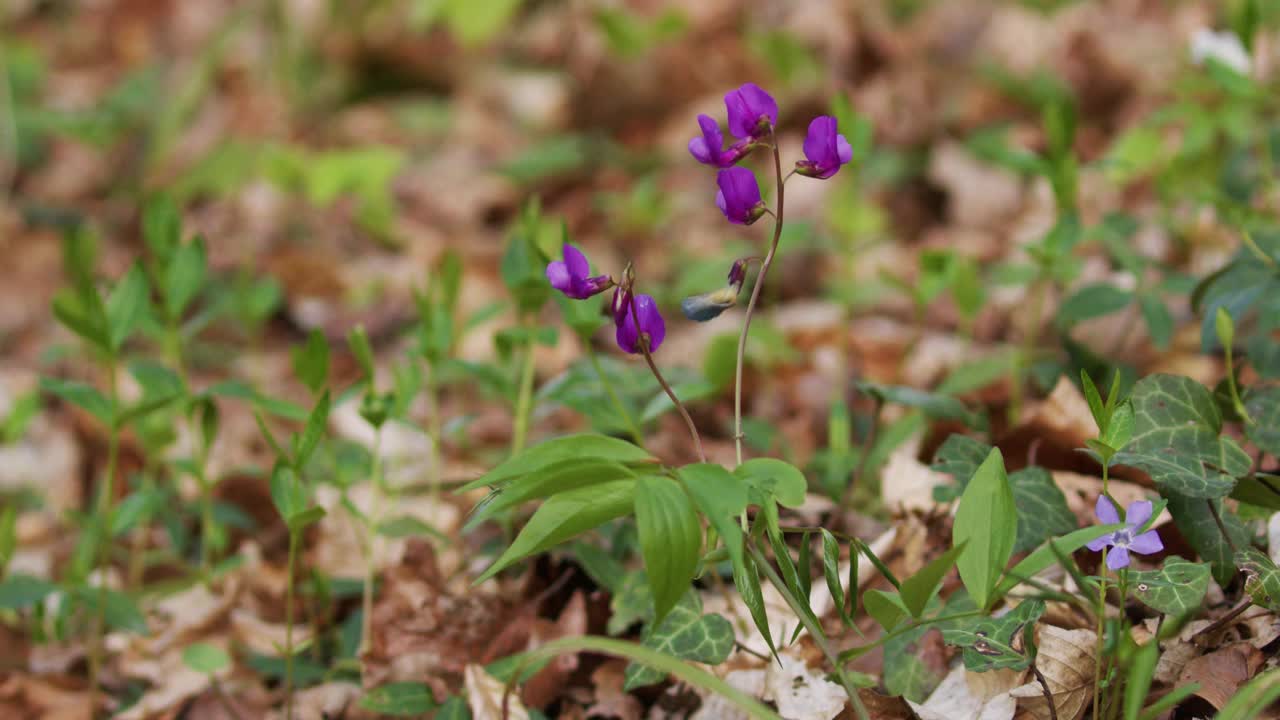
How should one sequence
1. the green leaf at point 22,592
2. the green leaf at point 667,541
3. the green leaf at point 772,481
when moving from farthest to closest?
1. the green leaf at point 22,592
2. the green leaf at point 772,481
3. the green leaf at point 667,541

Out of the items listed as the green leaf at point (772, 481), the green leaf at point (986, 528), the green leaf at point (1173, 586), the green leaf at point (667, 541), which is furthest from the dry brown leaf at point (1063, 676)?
the green leaf at point (667, 541)

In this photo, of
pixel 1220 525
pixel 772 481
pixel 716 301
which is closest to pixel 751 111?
pixel 716 301

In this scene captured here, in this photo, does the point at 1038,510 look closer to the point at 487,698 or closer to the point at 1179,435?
the point at 1179,435

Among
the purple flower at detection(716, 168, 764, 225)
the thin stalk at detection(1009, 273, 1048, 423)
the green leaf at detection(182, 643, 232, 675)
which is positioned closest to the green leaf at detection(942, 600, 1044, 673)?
the purple flower at detection(716, 168, 764, 225)

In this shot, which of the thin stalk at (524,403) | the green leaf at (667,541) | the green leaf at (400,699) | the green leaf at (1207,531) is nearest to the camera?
the green leaf at (667,541)

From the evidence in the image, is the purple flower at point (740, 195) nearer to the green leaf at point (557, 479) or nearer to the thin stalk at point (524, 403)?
the green leaf at point (557, 479)

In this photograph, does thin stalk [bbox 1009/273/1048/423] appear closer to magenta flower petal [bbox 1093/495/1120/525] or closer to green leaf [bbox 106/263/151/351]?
magenta flower petal [bbox 1093/495/1120/525]
